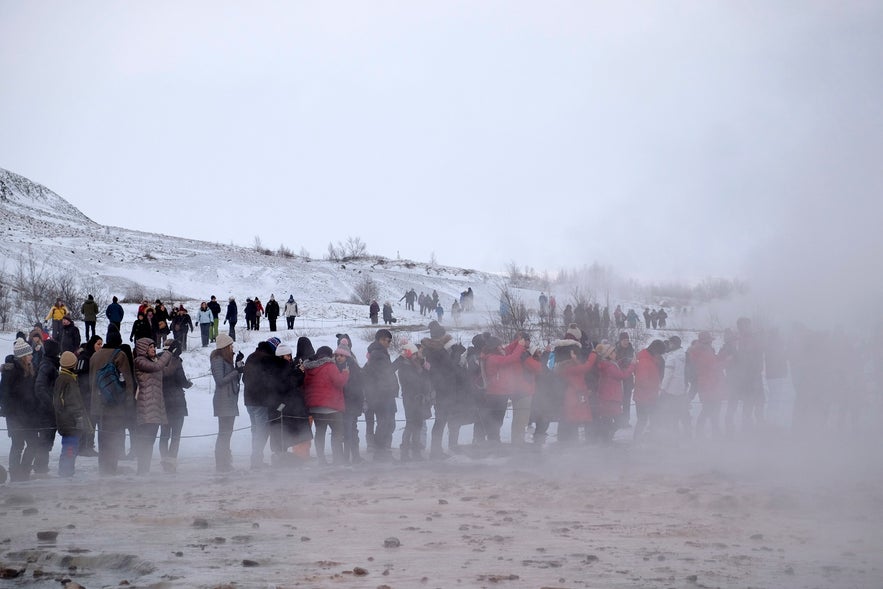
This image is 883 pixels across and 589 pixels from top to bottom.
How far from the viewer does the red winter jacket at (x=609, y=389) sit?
1423 centimetres

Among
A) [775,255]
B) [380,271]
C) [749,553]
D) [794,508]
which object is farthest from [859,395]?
[380,271]

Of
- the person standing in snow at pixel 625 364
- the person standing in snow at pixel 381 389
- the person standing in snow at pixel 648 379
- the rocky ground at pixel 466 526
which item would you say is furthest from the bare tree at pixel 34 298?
the rocky ground at pixel 466 526

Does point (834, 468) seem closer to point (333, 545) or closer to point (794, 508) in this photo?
point (794, 508)

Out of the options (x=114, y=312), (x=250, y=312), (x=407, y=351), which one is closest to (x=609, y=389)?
(x=407, y=351)

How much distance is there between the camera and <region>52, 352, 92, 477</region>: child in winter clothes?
11.4 meters

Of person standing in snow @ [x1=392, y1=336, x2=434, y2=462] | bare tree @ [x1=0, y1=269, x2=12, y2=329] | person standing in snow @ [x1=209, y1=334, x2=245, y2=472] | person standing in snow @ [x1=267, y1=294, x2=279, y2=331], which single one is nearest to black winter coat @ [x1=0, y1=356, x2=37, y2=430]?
person standing in snow @ [x1=209, y1=334, x2=245, y2=472]

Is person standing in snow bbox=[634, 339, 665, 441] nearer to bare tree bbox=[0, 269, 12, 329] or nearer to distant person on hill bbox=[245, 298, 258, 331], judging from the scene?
distant person on hill bbox=[245, 298, 258, 331]

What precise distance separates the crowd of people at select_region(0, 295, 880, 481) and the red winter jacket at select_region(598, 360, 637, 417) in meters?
0.02

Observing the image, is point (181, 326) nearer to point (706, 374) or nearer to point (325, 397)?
point (325, 397)

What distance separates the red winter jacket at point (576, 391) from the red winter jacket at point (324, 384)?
139 inches

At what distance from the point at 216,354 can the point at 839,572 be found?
864 centimetres

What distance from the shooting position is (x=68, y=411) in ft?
37.6

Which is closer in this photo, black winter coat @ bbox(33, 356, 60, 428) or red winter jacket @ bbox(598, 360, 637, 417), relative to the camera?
black winter coat @ bbox(33, 356, 60, 428)

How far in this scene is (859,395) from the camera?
15.4 m
